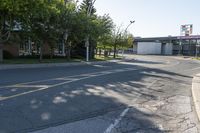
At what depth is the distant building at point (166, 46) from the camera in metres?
97.7

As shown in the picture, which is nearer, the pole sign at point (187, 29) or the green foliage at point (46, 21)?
the green foliage at point (46, 21)

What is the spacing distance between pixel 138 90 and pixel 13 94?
533 cm

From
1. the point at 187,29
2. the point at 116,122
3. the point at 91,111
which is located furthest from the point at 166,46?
the point at 116,122

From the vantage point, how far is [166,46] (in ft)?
337

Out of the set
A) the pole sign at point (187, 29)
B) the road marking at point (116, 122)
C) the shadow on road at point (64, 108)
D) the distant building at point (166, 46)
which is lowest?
the road marking at point (116, 122)

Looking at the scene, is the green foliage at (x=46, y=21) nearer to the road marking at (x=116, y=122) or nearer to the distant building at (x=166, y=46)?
→ the road marking at (x=116, y=122)

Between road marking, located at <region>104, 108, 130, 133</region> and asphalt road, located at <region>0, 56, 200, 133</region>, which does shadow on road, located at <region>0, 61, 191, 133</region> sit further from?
road marking, located at <region>104, 108, 130, 133</region>

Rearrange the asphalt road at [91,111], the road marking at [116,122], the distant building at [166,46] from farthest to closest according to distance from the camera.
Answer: the distant building at [166,46] → the asphalt road at [91,111] → the road marking at [116,122]

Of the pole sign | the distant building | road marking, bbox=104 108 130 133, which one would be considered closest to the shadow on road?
road marking, bbox=104 108 130 133

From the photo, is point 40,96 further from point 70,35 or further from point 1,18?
point 70,35

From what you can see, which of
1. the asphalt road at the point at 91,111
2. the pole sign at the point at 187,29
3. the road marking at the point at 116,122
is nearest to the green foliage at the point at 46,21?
the asphalt road at the point at 91,111

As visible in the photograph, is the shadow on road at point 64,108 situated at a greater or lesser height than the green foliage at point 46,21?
lesser

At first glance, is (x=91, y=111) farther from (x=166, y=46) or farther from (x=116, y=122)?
(x=166, y=46)

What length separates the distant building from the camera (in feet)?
320
